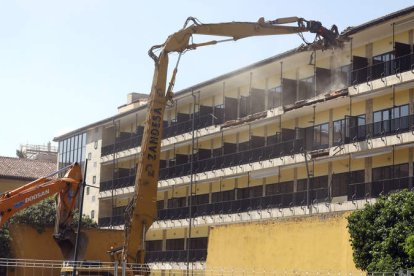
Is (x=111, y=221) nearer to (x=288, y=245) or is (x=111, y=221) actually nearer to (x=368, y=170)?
(x=368, y=170)

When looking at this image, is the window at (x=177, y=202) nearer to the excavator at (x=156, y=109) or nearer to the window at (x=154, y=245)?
the window at (x=154, y=245)

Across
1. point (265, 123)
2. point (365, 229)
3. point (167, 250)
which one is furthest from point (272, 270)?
point (167, 250)

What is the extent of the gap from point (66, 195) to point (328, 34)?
48.1ft

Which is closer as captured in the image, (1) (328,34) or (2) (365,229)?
(2) (365,229)

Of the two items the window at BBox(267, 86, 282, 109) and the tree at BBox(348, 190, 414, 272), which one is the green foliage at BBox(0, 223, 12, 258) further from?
the tree at BBox(348, 190, 414, 272)

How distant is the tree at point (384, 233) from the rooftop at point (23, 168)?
56.5 metres

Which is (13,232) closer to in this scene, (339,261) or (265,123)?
(265,123)

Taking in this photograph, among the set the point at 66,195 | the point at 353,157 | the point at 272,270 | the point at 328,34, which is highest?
the point at 328,34

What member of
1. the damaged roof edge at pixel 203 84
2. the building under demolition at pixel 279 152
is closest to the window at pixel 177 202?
the building under demolition at pixel 279 152

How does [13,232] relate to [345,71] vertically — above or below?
below

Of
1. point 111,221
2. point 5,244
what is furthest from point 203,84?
point 5,244

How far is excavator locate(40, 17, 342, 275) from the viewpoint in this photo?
36.2m

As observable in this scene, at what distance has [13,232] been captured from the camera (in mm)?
53781

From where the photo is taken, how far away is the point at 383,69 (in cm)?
4812
